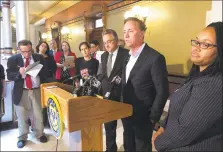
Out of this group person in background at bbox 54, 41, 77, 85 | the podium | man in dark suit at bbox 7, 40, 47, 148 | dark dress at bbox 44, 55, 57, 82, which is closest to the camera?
the podium

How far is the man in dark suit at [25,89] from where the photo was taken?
8.04 feet

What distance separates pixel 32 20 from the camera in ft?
36.3

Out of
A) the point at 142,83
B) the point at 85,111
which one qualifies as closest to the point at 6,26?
the point at 142,83

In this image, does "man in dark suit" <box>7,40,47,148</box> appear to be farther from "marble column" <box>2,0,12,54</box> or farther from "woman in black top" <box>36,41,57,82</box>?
"marble column" <box>2,0,12,54</box>

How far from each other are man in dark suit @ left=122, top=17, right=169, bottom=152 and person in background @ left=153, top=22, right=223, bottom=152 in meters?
0.50

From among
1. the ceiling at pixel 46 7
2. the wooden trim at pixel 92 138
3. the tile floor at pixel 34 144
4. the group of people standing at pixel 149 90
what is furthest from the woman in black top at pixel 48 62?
the ceiling at pixel 46 7

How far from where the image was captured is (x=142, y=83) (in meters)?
1.42

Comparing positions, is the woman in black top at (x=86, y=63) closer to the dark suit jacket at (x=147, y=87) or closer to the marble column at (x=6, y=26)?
the dark suit jacket at (x=147, y=87)

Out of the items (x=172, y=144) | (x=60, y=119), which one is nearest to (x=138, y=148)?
(x=172, y=144)

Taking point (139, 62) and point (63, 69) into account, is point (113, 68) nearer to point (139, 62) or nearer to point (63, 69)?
point (139, 62)

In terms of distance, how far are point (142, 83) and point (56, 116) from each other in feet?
2.19

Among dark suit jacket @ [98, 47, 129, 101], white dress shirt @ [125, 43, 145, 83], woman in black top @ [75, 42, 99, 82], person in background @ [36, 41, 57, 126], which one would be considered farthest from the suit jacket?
person in background @ [36, 41, 57, 126]

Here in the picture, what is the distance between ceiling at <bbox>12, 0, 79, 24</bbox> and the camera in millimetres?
7787

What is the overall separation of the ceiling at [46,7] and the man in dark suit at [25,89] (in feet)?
17.8
